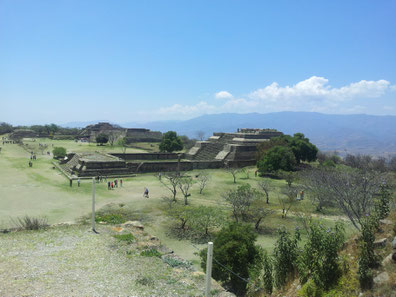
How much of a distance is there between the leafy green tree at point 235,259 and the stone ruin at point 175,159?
69.6 feet

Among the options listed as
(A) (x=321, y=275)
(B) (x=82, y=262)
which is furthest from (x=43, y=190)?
(A) (x=321, y=275)

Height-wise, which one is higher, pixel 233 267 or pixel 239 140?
pixel 239 140

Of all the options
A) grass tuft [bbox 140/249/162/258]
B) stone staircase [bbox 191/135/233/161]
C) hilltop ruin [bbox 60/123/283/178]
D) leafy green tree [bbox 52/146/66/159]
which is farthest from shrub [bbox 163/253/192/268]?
leafy green tree [bbox 52/146/66/159]

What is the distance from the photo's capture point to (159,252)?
30.5 feet

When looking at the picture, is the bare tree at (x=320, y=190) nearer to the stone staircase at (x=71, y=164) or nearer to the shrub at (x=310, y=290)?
the shrub at (x=310, y=290)

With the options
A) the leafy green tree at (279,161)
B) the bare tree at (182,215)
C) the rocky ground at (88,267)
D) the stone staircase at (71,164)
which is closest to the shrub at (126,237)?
the rocky ground at (88,267)

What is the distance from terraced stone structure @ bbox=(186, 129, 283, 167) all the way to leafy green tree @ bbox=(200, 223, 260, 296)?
27.2m

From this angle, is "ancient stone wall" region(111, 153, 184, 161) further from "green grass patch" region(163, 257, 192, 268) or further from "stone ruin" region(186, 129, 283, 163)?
"green grass patch" region(163, 257, 192, 268)

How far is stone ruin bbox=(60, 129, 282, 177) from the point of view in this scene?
28.5 meters

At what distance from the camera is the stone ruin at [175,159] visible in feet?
93.5

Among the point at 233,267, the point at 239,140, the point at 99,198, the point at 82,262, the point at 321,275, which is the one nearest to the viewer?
the point at 321,275

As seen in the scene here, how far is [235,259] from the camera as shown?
9.33 m

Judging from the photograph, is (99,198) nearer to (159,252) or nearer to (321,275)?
(159,252)

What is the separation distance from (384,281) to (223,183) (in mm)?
22886
